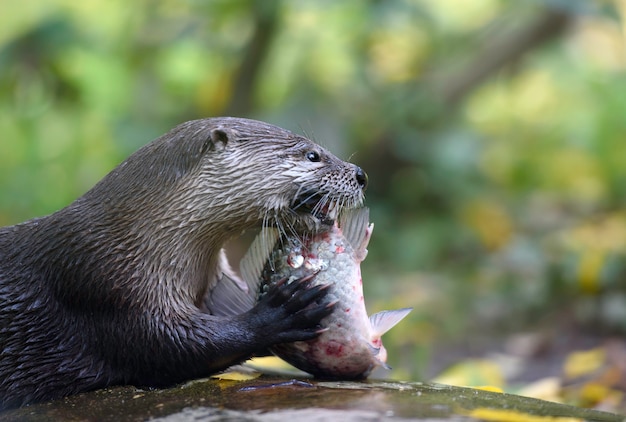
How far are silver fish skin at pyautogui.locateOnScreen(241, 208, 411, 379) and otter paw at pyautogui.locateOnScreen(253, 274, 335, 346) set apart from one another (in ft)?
0.11

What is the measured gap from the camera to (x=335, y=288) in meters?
2.28

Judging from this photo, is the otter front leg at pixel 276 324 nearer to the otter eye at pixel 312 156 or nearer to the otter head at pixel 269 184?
the otter head at pixel 269 184

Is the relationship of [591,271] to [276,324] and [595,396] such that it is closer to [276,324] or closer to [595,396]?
[595,396]

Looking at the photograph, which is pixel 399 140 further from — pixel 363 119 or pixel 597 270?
pixel 597 270

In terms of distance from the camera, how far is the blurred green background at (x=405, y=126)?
16.9ft

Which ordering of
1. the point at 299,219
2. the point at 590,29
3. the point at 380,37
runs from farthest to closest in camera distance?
1. the point at 590,29
2. the point at 380,37
3. the point at 299,219

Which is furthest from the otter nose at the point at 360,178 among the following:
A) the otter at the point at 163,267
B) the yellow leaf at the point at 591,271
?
the yellow leaf at the point at 591,271

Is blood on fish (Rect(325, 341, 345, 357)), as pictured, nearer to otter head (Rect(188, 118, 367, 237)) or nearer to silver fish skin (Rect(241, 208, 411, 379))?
silver fish skin (Rect(241, 208, 411, 379))

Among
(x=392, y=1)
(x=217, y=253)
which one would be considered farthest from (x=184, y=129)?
(x=392, y=1)

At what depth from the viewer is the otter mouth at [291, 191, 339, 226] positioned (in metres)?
2.43

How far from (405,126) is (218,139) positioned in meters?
4.00

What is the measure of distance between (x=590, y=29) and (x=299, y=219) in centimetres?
768

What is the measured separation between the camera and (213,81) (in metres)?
6.20

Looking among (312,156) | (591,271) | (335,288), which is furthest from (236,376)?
(591,271)
